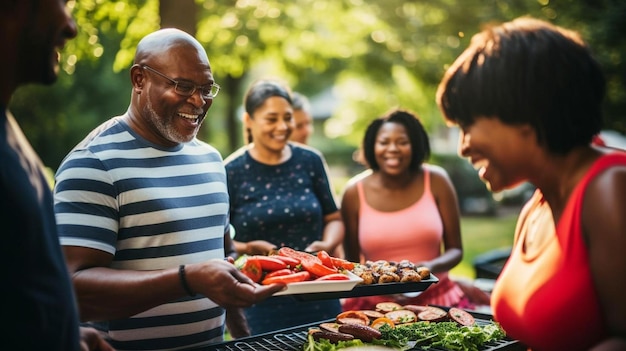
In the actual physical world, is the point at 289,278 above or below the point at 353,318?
above

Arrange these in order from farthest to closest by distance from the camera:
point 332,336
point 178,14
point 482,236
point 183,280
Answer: point 482,236 → point 178,14 → point 332,336 → point 183,280

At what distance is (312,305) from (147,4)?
14.2 feet

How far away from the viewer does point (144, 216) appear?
2.80 metres

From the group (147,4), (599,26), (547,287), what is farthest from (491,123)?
(599,26)

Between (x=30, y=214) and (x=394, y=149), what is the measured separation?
3.43m

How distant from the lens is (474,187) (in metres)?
19.5

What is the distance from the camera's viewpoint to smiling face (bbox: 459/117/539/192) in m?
2.10

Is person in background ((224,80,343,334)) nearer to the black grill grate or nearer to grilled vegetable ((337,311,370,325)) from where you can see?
grilled vegetable ((337,311,370,325))

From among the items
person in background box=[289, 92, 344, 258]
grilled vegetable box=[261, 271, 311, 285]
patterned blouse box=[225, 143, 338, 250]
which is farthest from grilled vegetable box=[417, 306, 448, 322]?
person in background box=[289, 92, 344, 258]

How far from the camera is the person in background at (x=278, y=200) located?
441 cm

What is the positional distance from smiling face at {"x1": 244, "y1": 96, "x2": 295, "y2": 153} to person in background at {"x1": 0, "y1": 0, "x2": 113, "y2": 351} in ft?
9.15

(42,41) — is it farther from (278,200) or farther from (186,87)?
(278,200)

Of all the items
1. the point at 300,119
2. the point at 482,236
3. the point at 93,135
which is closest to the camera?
the point at 93,135

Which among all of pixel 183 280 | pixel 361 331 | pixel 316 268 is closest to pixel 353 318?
pixel 361 331
